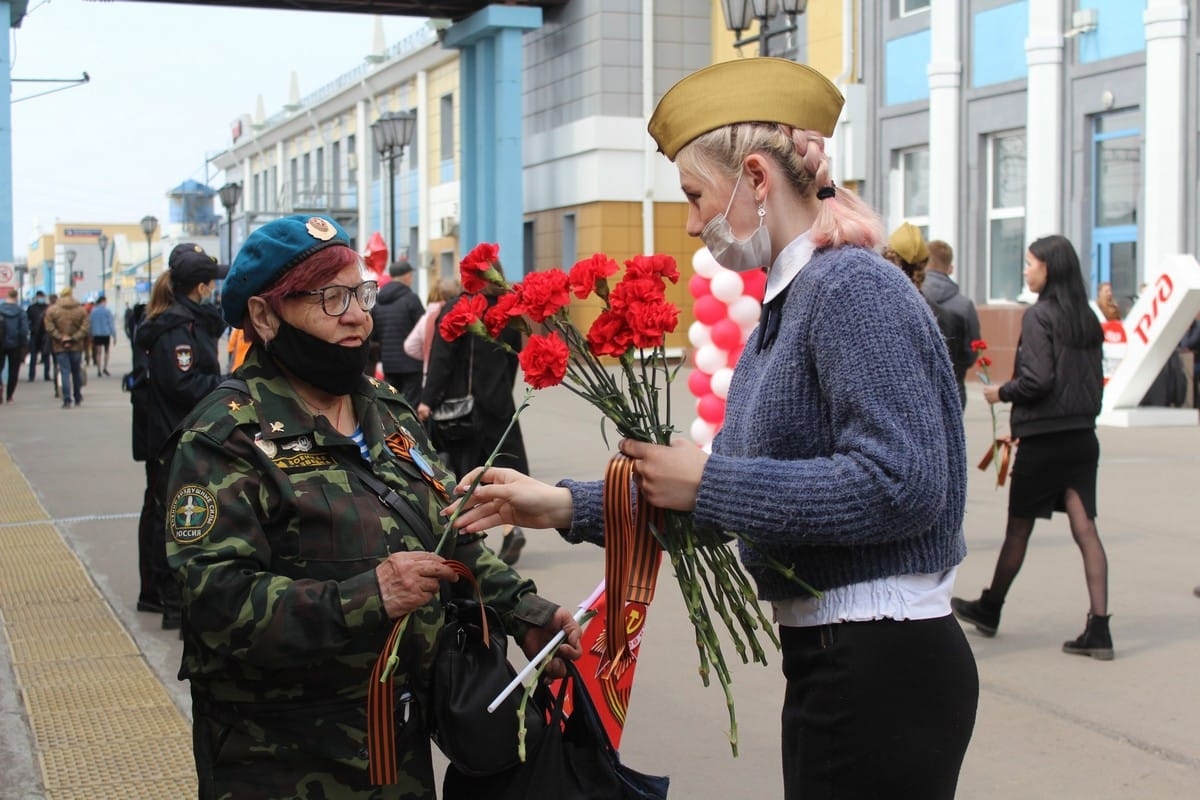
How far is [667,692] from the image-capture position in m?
5.73

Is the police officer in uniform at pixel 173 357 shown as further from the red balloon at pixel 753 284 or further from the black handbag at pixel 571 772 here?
the red balloon at pixel 753 284

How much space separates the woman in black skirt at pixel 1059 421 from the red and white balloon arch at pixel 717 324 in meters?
5.71

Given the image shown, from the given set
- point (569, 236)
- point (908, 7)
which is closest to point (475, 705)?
point (908, 7)

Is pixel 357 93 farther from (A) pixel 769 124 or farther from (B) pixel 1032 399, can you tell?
(A) pixel 769 124

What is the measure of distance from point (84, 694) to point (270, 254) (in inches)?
142

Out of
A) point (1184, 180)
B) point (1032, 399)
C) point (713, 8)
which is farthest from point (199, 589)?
point (713, 8)

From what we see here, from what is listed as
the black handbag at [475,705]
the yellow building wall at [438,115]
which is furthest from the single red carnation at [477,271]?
the yellow building wall at [438,115]

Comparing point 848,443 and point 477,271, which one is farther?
point 477,271

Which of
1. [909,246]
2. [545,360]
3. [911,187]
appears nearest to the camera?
[545,360]

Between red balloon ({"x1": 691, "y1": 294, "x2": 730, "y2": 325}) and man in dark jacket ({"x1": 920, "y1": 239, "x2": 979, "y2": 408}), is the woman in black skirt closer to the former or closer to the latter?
man in dark jacket ({"x1": 920, "y1": 239, "x2": 979, "y2": 408})

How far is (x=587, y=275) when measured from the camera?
2428mm

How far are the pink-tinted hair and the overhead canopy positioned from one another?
25575 millimetres

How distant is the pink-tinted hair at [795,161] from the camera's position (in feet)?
7.34

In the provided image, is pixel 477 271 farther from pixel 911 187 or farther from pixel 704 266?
pixel 911 187
